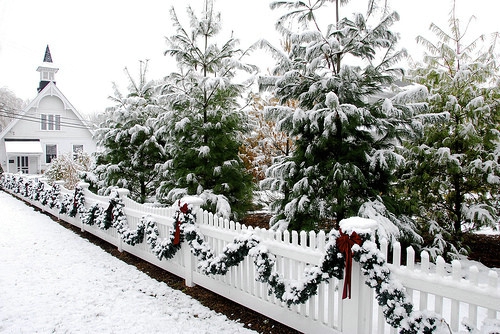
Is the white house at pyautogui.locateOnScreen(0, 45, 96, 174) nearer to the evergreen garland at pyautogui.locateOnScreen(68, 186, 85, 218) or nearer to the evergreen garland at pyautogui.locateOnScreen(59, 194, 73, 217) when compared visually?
the evergreen garland at pyautogui.locateOnScreen(59, 194, 73, 217)

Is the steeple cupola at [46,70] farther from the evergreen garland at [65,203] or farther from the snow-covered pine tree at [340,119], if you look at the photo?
the snow-covered pine tree at [340,119]

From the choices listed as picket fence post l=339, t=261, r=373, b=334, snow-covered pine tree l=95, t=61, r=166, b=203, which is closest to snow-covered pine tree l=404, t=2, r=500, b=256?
picket fence post l=339, t=261, r=373, b=334

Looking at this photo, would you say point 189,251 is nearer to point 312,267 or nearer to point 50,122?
point 312,267

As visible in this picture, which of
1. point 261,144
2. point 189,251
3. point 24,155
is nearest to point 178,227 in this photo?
point 189,251

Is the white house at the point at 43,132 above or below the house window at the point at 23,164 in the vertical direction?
above

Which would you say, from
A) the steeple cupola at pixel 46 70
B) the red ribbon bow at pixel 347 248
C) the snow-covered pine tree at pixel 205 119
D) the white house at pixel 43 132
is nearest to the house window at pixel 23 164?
the white house at pixel 43 132

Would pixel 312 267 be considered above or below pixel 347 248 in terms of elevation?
below

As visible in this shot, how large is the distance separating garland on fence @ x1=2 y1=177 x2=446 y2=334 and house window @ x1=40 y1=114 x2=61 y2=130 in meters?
25.2

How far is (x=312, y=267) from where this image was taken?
318 centimetres

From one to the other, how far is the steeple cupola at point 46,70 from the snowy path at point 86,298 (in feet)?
84.3

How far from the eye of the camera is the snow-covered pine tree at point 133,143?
375 inches

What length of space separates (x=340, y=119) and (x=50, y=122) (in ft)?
91.0

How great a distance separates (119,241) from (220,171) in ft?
8.34

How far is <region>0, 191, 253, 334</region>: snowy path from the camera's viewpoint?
3.75 m
